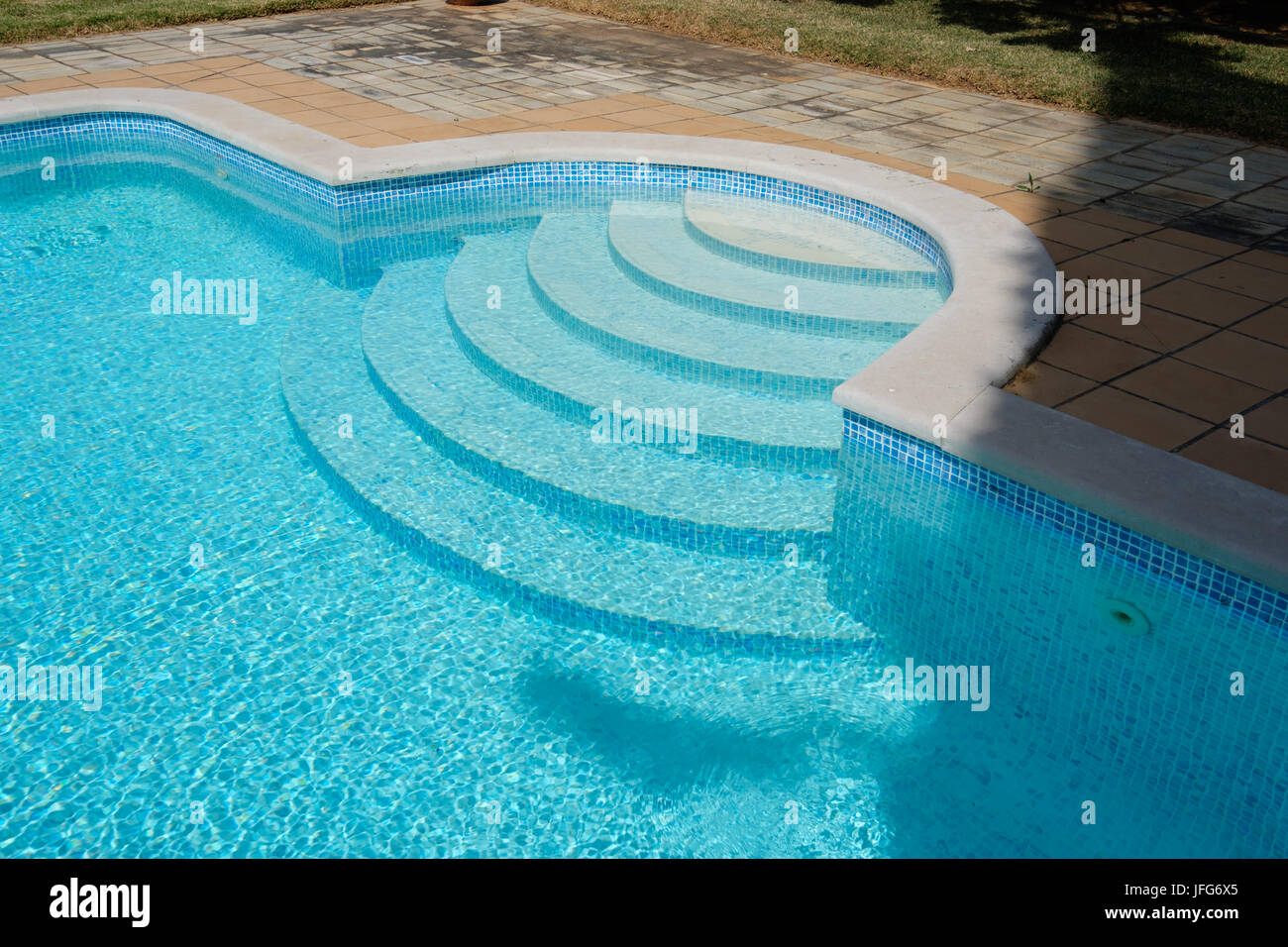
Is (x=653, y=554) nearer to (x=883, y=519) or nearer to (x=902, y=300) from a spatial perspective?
(x=883, y=519)

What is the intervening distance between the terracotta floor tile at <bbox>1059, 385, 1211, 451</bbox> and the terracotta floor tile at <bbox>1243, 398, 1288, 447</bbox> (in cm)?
16

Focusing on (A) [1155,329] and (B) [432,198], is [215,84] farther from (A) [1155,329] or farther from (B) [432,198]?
(A) [1155,329]

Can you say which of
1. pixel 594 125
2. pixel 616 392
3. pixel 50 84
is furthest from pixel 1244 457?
pixel 50 84

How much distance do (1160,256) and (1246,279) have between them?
1.35 ft

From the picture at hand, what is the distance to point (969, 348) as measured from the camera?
4168 millimetres

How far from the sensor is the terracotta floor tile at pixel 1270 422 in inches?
145

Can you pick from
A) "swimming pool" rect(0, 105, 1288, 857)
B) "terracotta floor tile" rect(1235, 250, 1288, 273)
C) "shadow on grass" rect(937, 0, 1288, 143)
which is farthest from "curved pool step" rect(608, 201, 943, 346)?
"shadow on grass" rect(937, 0, 1288, 143)

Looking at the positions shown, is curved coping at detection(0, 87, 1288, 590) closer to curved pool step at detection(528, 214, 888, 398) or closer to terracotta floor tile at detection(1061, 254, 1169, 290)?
terracotta floor tile at detection(1061, 254, 1169, 290)

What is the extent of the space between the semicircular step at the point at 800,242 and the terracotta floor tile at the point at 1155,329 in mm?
1130

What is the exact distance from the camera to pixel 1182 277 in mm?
5012

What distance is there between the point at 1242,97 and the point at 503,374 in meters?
6.20

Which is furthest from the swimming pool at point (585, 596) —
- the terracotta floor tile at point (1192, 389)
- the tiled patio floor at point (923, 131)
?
the terracotta floor tile at point (1192, 389)

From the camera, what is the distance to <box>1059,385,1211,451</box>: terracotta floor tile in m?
3.66
